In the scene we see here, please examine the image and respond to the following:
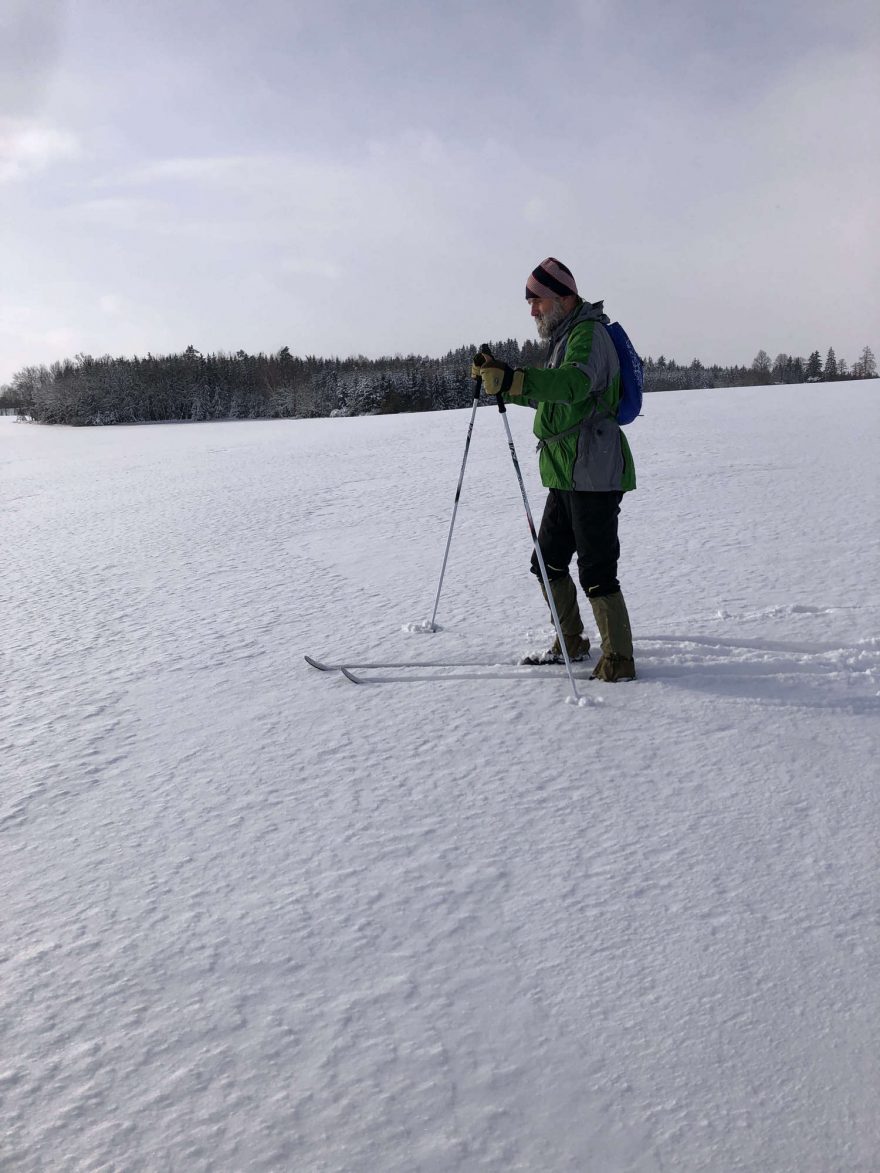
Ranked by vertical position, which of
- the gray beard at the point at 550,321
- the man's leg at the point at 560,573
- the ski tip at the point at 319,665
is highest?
the gray beard at the point at 550,321

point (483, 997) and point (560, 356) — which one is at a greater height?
point (560, 356)

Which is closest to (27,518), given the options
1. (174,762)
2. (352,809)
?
(174,762)

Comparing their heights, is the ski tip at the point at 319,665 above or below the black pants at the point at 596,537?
below

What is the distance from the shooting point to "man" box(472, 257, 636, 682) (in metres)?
3.19

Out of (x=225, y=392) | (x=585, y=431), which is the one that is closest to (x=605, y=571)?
(x=585, y=431)

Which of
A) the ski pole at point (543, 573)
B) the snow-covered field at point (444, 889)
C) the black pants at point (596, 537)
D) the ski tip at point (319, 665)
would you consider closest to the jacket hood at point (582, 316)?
the ski pole at point (543, 573)

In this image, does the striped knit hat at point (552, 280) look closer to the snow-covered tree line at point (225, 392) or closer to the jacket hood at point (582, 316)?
the jacket hood at point (582, 316)

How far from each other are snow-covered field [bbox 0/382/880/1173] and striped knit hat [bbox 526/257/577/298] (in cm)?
164

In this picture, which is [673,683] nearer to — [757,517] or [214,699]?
[214,699]

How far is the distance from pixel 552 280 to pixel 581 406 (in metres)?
0.54

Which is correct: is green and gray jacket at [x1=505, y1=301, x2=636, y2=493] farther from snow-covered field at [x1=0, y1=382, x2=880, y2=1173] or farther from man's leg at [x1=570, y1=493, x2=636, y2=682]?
snow-covered field at [x1=0, y1=382, x2=880, y2=1173]

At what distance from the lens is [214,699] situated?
3.49 m

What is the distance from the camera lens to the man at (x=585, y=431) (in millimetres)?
3193

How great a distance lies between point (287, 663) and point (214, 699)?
0.47 m
